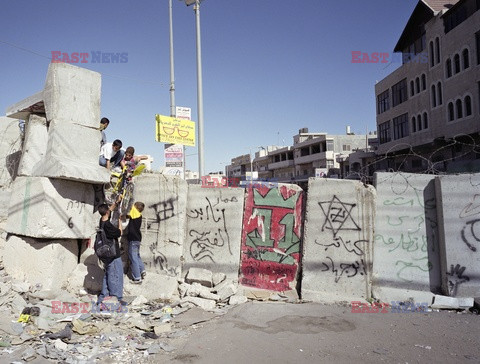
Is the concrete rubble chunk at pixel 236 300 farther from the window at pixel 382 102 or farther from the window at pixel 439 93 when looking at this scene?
the window at pixel 382 102

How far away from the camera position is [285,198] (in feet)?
21.6

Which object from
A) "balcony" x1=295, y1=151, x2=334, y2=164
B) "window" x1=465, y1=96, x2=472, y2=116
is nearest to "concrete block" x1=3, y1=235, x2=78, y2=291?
"window" x1=465, y1=96, x2=472, y2=116

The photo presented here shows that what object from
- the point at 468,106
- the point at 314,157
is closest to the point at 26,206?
the point at 468,106

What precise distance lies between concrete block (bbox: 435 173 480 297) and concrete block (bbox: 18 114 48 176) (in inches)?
273

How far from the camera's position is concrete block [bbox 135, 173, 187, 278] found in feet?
22.5

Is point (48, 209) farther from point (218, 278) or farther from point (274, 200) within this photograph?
point (274, 200)

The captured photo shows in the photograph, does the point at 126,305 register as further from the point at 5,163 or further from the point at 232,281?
the point at 5,163

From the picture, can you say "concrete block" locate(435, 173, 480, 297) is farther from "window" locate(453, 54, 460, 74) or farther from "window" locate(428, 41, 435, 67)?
"window" locate(428, 41, 435, 67)

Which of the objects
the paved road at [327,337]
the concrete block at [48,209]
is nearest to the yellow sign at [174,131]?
the concrete block at [48,209]

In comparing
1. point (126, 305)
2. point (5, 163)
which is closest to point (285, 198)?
point (126, 305)

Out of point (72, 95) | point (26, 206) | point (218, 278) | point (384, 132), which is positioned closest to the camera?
point (26, 206)

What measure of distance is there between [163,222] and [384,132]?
103ft

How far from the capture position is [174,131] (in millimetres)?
11602

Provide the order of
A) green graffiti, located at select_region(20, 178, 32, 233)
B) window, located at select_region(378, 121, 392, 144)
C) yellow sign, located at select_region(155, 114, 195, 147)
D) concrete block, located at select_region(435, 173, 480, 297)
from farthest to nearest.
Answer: window, located at select_region(378, 121, 392, 144) → yellow sign, located at select_region(155, 114, 195, 147) → green graffiti, located at select_region(20, 178, 32, 233) → concrete block, located at select_region(435, 173, 480, 297)
